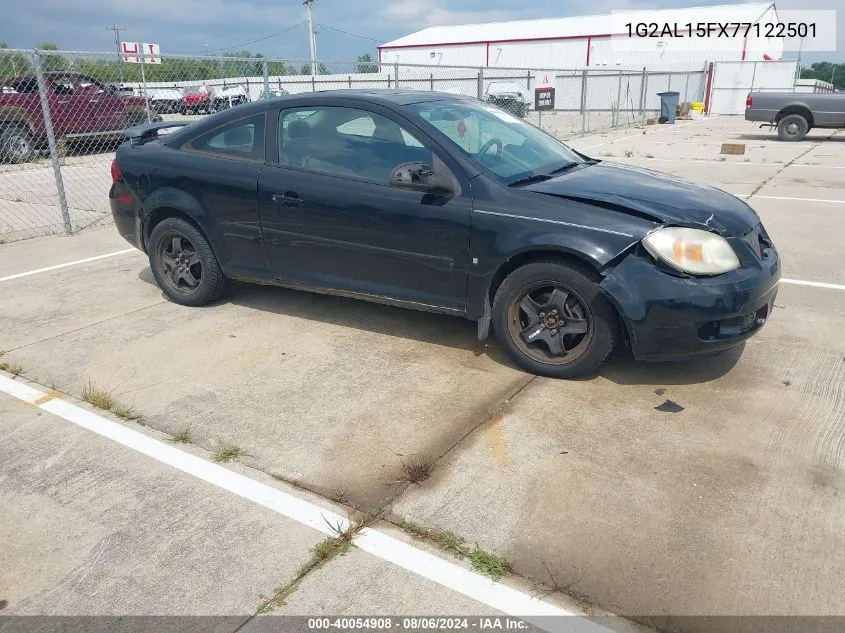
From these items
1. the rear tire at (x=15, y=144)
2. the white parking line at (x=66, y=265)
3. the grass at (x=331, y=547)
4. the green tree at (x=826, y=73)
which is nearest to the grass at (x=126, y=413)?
the grass at (x=331, y=547)

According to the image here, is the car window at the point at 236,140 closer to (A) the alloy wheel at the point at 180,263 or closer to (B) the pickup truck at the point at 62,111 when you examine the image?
(A) the alloy wheel at the point at 180,263

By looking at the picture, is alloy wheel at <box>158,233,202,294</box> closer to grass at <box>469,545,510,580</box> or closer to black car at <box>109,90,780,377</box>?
black car at <box>109,90,780,377</box>

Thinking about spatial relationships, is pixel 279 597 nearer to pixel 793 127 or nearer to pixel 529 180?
pixel 529 180

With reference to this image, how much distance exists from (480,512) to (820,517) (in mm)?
1349

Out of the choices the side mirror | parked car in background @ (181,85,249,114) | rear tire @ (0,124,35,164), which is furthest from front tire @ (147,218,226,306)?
parked car in background @ (181,85,249,114)

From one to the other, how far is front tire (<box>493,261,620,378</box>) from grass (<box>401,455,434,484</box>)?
1.11 m

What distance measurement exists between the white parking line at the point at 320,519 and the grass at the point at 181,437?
0.05 m

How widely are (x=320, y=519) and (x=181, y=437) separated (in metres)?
1.04

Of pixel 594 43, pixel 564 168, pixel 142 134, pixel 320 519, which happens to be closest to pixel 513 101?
pixel 142 134

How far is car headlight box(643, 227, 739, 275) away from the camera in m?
3.58

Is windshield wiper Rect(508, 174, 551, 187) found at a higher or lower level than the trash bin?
higher

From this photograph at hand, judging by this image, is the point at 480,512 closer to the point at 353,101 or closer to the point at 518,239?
the point at 518,239

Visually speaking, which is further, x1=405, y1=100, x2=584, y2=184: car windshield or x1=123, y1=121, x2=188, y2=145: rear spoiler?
x1=123, y1=121, x2=188, y2=145: rear spoiler

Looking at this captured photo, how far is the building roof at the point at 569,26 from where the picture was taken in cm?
4312
